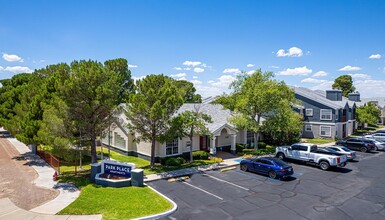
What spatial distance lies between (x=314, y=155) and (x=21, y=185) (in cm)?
2458

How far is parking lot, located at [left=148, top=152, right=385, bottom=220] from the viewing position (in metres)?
13.9

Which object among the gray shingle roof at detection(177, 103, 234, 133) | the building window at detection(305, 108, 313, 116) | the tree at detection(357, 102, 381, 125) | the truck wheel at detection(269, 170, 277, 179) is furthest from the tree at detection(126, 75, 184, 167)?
the tree at detection(357, 102, 381, 125)

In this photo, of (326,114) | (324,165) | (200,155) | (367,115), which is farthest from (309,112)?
(200,155)

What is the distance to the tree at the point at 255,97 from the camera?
1175 inches

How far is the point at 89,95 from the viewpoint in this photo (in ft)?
64.2

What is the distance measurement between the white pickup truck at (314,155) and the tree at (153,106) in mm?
13121

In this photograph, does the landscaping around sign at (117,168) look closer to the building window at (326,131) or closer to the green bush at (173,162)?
the green bush at (173,162)

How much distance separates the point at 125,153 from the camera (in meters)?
28.6

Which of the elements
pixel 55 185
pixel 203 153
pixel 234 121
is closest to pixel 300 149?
pixel 234 121

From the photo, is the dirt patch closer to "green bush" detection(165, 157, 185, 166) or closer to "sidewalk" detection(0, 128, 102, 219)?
"sidewalk" detection(0, 128, 102, 219)

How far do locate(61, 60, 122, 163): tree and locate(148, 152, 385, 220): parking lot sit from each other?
263 inches

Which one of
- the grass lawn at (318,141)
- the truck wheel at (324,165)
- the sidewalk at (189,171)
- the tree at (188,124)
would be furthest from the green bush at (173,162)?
the grass lawn at (318,141)

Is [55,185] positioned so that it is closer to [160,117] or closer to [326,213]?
[160,117]

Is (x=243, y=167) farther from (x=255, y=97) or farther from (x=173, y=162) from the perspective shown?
(x=255, y=97)
